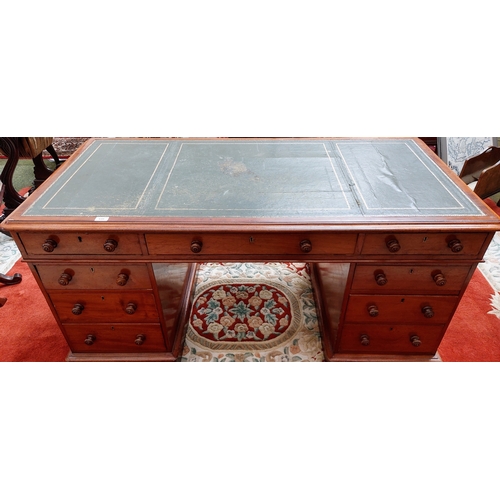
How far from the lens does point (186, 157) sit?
1904 millimetres

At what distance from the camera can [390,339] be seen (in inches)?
72.7

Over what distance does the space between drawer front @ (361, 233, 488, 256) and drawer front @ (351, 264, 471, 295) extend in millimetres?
88

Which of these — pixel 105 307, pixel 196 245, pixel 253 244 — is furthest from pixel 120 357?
pixel 253 244

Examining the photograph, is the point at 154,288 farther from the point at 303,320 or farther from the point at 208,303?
the point at 303,320

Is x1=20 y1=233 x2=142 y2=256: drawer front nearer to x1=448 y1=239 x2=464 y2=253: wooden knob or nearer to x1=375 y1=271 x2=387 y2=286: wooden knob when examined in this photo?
x1=375 y1=271 x2=387 y2=286: wooden knob

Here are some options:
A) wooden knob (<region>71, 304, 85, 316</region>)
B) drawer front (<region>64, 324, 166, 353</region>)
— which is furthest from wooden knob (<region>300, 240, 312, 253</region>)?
wooden knob (<region>71, 304, 85, 316</region>)

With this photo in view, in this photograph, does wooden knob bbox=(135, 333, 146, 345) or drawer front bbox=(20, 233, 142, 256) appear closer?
drawer front bbox=(20, 233, 142, 256)

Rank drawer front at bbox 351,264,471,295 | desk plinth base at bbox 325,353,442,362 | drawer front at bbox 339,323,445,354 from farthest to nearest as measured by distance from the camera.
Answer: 1. desk plinth base at bbox 325,353,442,362
2. drawer front at bbox 339,323,445,354
3. drawer front at bbox 351,264,471,295

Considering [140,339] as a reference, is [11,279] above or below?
below

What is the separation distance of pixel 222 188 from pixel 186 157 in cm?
39

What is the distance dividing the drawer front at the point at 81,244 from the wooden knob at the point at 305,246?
2.26 ft

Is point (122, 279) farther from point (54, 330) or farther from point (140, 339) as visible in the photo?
point (54, 330)

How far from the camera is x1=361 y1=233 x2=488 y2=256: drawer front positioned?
1452mm

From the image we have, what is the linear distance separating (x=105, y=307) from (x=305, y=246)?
1.03 m
